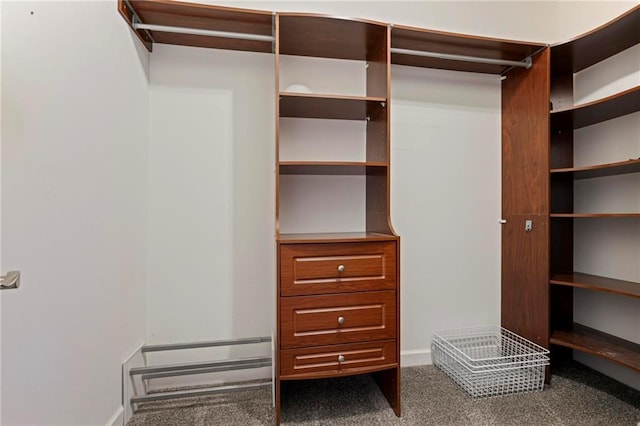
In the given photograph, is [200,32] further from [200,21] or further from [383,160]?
[383,160]

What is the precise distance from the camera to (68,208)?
1.12 meters

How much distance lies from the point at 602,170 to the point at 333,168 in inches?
59.8

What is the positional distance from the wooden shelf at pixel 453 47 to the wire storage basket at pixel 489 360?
1745mm

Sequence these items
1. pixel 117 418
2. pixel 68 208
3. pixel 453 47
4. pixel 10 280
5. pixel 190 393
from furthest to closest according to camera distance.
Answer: pixel 453 47
pixel 190 393
pixel 117 418
pixel 68 208
pixel 10 280

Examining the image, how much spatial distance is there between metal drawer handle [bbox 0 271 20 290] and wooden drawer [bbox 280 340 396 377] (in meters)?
1.00

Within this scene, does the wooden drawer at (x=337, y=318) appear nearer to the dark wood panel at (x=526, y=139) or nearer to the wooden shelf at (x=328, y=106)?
the wooden shelf at (x=328, y=106)

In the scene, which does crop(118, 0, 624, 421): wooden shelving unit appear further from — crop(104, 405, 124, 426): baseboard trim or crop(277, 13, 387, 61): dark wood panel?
crop(104, 405, 124, 426): baseboard trim

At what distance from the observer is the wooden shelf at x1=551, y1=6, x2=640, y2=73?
160 cm

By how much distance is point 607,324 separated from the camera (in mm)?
1938

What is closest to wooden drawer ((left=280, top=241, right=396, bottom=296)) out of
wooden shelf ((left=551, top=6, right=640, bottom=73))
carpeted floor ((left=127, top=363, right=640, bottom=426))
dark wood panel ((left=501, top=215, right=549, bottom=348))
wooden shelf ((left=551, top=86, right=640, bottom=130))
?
carpeted floor ((left=127, top=363, right=640, bottom=426))

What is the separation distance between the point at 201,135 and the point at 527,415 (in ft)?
7.40

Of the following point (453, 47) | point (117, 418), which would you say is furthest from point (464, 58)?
point (117, 418)

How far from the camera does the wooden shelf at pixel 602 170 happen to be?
1584 mm

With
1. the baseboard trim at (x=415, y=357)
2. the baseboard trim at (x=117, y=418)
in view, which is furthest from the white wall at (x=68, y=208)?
the baseboard trim at (x=415, y=357)
